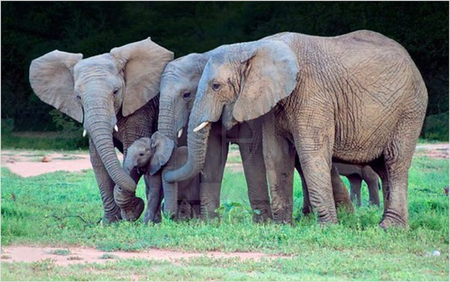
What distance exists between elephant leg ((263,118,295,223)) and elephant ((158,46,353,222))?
0.75 feet

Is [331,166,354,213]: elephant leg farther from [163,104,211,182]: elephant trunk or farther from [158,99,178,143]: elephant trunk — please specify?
[158,99,178,143]: elephant trunk

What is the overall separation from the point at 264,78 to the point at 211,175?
3.81ft

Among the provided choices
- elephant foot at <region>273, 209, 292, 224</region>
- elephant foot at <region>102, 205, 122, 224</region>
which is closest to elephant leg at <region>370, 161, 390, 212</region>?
elephant foot at <region>273, 209, 292, 224</region>

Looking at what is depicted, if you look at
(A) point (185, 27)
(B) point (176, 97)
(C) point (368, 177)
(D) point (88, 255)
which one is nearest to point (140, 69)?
(B) point (176, 97)

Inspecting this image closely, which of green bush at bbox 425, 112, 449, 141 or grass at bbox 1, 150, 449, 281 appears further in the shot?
green bush at bbox 425, 112, 449, 141

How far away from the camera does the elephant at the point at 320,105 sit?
9016 millimetres

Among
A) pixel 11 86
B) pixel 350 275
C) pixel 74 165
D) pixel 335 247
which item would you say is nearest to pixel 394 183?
pixel 335 247

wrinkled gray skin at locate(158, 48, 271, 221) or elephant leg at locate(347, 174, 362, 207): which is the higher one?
wrinkled gray skin at locate(158, 48, 271, 221)

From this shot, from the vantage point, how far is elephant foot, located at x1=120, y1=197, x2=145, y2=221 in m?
9.66

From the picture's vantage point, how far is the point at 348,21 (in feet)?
68.9

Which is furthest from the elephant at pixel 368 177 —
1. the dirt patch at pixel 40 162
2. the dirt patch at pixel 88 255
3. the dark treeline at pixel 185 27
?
the dark treeline at pixel 185 27

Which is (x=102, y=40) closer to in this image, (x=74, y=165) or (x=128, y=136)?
(x=74, y=165)

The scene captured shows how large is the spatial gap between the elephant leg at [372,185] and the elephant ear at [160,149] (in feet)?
9.69

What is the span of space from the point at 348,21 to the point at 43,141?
605 centimetres
